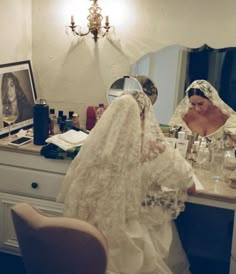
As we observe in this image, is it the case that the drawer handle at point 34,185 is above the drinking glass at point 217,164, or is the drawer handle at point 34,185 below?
below

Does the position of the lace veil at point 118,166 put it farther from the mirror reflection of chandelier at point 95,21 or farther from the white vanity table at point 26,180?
the mirror reflection of chandelier at point 95,21

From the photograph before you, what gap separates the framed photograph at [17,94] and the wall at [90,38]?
0.07 meters

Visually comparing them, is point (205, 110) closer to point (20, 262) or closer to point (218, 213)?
point (218, 213)

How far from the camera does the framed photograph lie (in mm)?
2476

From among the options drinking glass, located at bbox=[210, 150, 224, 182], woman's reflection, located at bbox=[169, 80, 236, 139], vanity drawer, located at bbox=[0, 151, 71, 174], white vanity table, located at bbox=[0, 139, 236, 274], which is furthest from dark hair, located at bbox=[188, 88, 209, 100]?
vanity drawer, located at bbox=[0, 151, 71, 174]

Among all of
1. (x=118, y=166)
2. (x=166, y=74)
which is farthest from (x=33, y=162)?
(x=166, y=74)

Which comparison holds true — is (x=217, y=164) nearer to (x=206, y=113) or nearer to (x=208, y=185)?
(x=208, y=185)

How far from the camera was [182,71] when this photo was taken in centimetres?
243

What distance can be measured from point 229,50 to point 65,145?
3.37 ft

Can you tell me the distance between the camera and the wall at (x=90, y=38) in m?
2.38

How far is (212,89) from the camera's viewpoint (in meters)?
2.38

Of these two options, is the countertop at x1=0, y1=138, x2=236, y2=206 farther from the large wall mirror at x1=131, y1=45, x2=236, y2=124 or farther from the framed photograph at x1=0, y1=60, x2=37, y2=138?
the large wall mirror at x1=131, y1=45, x2=236, y2=124

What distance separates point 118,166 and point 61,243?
496 mm

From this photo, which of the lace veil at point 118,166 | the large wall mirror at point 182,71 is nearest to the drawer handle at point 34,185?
the lace veil at point 118,166
